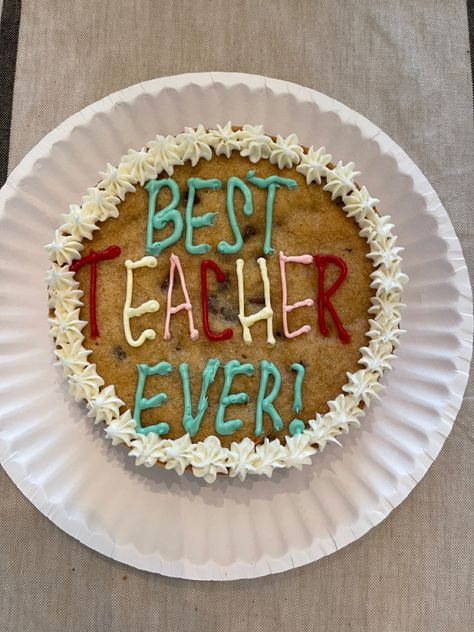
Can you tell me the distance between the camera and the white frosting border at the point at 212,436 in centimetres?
217

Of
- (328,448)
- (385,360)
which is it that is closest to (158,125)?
(385,360)

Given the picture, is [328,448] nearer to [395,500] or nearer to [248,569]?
[395,500]

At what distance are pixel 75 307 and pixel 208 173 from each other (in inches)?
29.9

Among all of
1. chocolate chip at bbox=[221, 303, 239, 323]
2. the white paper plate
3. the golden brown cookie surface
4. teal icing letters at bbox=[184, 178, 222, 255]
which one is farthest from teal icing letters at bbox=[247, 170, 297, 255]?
the white paper plate

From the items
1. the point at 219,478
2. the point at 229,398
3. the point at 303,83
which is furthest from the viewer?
the point at 303,83

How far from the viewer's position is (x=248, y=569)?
2324 mm

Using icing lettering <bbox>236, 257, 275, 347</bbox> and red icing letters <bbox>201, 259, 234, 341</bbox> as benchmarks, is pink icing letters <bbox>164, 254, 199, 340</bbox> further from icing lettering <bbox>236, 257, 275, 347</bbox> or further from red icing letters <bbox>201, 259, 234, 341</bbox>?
icing lettering <bbox>236, 257, 275, 347</bbox>

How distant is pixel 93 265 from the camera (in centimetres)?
225

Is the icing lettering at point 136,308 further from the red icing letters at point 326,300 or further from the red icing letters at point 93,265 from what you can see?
the red icing letters at point 326,300

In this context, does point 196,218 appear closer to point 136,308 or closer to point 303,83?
point 136,308

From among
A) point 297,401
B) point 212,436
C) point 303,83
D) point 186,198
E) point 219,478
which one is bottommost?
point 219,478

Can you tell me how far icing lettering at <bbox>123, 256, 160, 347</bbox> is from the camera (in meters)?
2.21

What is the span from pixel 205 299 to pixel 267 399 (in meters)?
0.45

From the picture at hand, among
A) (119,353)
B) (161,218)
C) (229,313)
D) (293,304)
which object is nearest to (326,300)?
(293,304)
